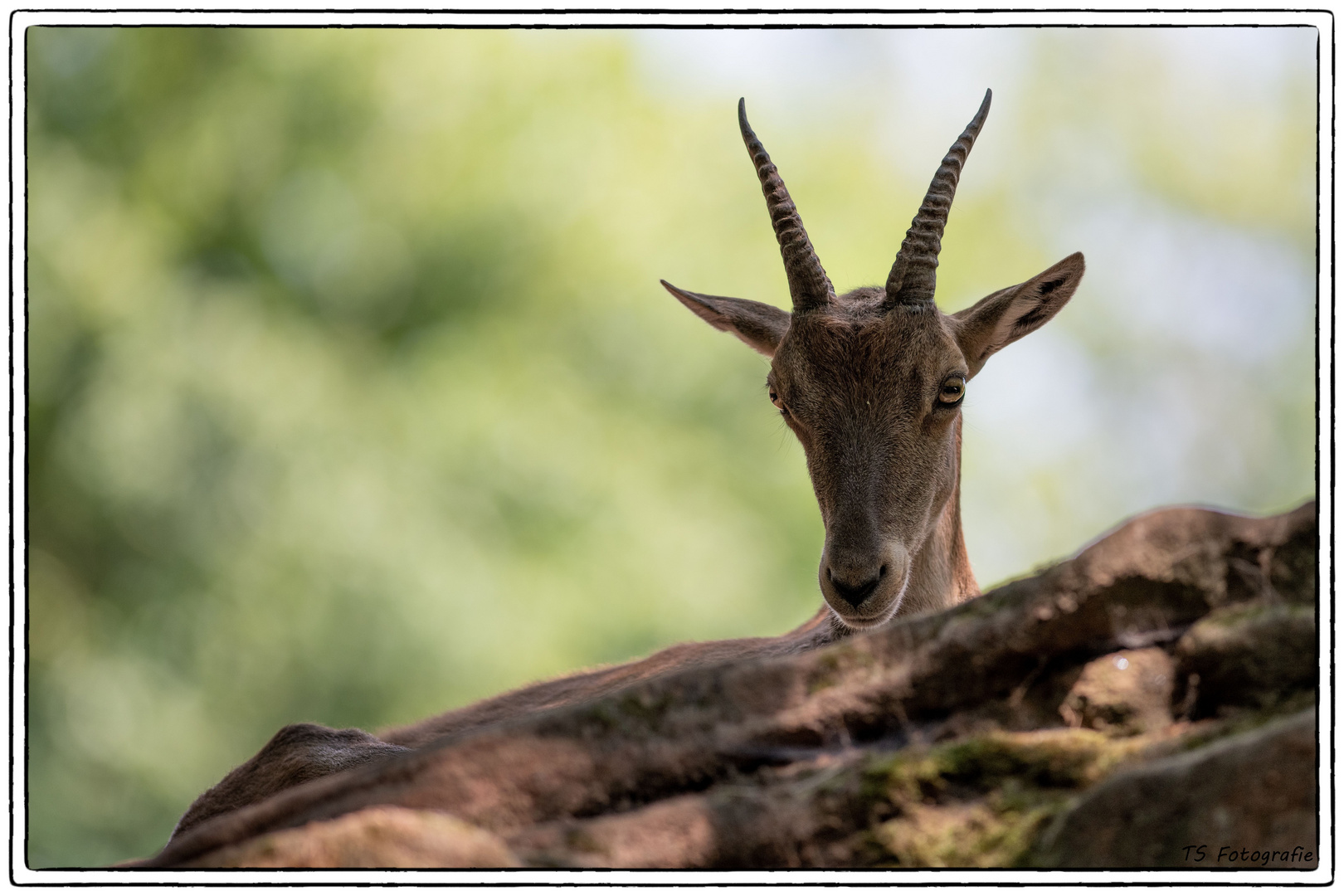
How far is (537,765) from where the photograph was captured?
3.63 metres

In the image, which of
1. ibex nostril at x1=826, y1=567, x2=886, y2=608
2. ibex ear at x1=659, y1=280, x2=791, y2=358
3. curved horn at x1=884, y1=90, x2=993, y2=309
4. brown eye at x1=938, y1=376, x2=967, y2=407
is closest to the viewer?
ibex nostril at x1=826, y1=567, x2=886, y2=608

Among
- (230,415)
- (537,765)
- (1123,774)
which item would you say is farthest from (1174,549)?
(230,415)

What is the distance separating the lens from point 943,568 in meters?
6.38

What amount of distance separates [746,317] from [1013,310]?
55.8 inches

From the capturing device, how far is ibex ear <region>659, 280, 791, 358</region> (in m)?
6.84

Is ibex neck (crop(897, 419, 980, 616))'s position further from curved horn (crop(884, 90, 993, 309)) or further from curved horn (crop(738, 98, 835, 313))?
curved horn (crop(738, 98, 835, 313))

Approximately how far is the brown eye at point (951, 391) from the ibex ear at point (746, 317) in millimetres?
1121

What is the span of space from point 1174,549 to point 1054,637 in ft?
1.52

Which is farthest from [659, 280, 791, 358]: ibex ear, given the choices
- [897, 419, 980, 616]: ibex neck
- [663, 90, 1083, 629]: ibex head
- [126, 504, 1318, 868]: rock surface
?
[126, 504, 1318, 868]: rock surface

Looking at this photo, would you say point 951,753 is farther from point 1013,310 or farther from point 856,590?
point 1013,310

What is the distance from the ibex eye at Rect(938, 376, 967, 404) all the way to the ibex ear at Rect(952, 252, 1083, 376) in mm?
430

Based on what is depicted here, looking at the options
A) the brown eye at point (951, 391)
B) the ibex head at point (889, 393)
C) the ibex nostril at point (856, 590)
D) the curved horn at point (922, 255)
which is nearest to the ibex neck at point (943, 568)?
the ibex head at point (889, 393)

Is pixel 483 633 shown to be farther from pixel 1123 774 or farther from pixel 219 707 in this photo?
pixel 1123 774
